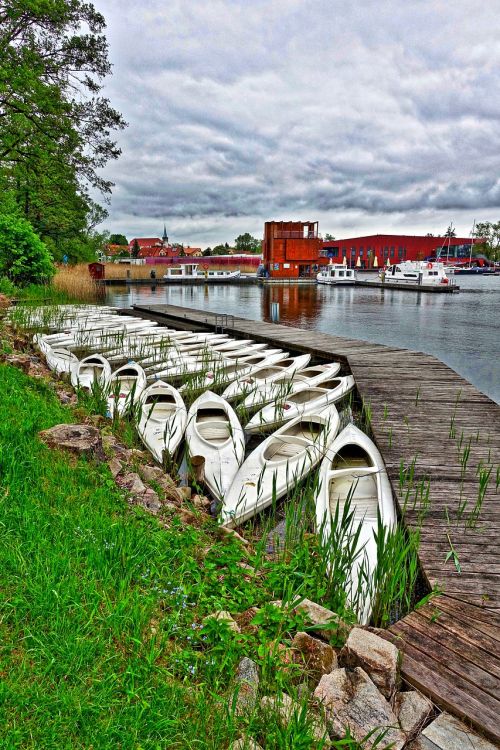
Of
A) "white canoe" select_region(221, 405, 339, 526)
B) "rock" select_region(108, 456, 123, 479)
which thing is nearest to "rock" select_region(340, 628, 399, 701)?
"white canoe" select_region(221, 405, 339, 526)

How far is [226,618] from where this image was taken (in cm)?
240

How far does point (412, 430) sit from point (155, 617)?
14.7 ft

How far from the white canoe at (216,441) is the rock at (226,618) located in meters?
2.16

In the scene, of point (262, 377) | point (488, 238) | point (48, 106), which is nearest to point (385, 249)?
point (488, 238)

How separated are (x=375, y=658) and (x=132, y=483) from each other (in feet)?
7.75

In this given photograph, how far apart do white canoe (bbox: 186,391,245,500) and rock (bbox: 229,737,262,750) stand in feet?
9.36

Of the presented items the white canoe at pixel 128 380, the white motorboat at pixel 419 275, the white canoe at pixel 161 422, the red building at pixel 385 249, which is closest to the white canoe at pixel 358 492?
the white canoe at pixel 161 422

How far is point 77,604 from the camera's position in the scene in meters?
2.20

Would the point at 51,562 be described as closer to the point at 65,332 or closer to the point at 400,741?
the point at 400,741

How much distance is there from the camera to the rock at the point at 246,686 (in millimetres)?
1965

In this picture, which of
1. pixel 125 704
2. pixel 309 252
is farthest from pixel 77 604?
pixel 309 252

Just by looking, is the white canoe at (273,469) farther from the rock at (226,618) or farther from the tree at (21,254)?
the tree at (21,254)

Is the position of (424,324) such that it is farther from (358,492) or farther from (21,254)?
(358,492)

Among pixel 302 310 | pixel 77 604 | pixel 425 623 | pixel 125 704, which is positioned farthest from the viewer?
pixel 302 310
